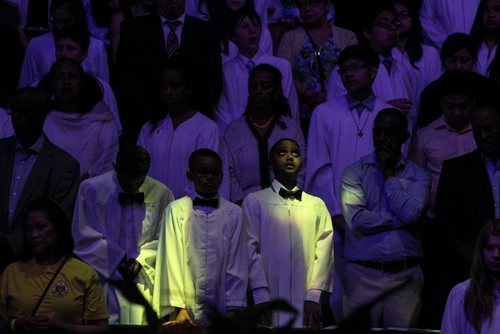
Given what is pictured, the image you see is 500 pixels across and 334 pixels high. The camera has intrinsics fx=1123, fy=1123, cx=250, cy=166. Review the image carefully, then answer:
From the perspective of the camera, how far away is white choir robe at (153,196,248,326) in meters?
7.18

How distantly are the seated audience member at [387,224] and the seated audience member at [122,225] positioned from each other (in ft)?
4.39

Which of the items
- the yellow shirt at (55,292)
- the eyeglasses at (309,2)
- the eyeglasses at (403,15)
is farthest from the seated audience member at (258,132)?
the eyeglasses at (403,15)

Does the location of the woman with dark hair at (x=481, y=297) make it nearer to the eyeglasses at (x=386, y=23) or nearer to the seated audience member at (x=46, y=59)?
the eyeglasses at (x=386, y=23)

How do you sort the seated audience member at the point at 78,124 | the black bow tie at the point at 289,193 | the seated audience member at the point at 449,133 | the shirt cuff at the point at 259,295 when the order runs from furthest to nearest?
the seated audience member at the point at 449,133 < the seated audience member at the point at 78,124 < the black bow tie at the point at 289,193 < the shirt cuff at the point at 259,295

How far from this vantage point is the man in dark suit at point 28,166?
23.7ft

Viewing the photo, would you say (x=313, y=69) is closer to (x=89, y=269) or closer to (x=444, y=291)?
(x=444, y=291)

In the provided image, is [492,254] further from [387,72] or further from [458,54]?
[458,54]

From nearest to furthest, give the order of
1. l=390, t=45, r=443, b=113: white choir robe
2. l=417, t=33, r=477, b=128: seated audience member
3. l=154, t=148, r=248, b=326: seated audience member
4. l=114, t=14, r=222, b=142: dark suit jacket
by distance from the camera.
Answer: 1. l=154, t=148, r=248, b=326: seated audience member
2. l=114, t=14, r=222, b=142: dark suit jacket
3. l=417, t=33, r=477, b=128: seated audience member
4. l=390, t=45, r=443, b=113: white choir robe

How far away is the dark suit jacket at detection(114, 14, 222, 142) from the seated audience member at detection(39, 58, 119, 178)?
0.84m

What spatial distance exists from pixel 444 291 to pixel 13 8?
5088 millimetres

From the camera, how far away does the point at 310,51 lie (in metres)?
9.86

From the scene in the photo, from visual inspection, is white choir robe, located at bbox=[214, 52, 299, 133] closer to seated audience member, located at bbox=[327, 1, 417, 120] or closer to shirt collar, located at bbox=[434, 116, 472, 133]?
seated audience member, located at bbox=[327, 1, 417, 120]

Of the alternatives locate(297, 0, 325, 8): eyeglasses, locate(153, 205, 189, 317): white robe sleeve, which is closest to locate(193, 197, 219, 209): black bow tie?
locate(153, 205, 189, 317): white robe sleeve

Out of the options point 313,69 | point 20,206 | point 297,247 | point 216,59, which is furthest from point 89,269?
point 313,69
